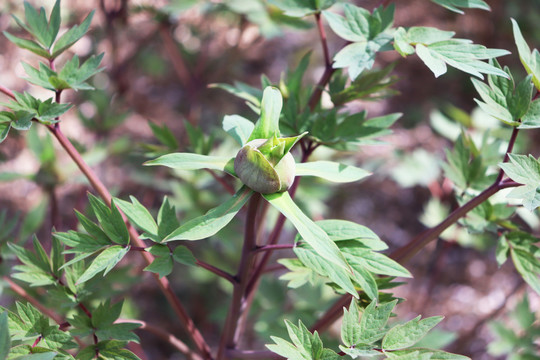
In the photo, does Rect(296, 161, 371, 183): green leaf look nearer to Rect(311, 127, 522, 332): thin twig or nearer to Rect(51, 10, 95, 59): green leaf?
Rect(311, 127, 522, 332): thin twig

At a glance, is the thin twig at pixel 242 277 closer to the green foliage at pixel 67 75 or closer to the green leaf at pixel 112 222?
the green leaf at pixel 112 222

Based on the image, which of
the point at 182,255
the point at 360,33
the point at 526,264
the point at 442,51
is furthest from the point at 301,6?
the point at 526,264

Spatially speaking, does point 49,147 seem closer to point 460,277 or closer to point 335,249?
point 335,249

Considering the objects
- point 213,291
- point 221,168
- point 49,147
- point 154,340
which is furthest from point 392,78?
point 154,340

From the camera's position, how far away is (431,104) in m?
2.34

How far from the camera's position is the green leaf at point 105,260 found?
630 mm

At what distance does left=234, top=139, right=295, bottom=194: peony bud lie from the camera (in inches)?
22.3

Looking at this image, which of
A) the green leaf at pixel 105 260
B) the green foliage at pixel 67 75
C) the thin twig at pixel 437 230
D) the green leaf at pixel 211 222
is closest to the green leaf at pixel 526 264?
the thin twig at pixel 437 230

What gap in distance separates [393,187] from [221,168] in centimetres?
174

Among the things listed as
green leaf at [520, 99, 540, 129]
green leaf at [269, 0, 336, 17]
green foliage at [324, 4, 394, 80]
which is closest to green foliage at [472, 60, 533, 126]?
green leaf at [520, 99, 540, 129]

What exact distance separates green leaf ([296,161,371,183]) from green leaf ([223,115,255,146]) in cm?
9

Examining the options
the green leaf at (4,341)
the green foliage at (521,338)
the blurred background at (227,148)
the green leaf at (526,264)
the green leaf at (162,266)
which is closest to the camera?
the green leaf at (4,341)

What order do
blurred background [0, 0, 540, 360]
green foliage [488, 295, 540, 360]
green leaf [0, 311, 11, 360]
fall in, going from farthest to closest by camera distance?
blurred background [0, 0, 540, 360] → green foliage [488, 295, 540, 360] → green leaf [0, 311, 11, 360]

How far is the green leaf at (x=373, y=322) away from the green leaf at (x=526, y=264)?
28 cm
